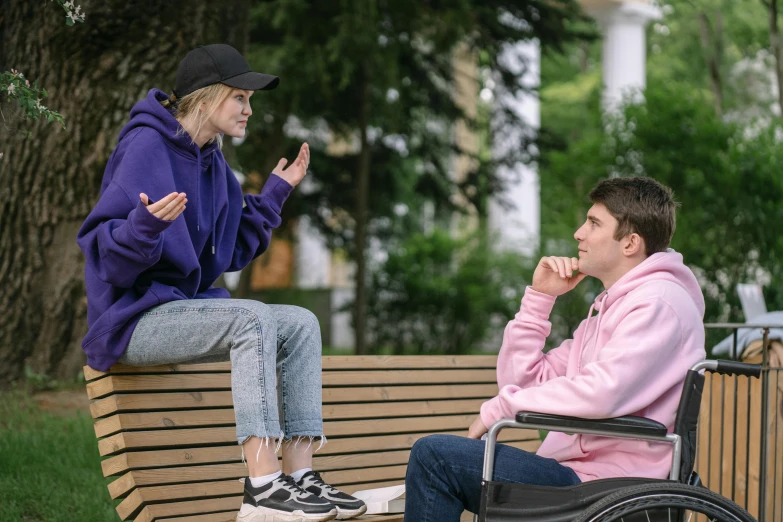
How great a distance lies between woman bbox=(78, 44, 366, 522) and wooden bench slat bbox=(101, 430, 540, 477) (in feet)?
1.04

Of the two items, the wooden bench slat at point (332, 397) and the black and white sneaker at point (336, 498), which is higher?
the wooden bench slat at point (332, 397)

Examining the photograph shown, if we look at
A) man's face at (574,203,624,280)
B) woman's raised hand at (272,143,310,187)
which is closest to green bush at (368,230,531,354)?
woman's raised hand at (272,143,310,187)

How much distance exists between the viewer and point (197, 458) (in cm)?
359

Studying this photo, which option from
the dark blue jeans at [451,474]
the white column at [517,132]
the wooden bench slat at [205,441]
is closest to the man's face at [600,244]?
the dark blue jeans at [451,474]

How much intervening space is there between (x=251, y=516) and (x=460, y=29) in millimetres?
6731

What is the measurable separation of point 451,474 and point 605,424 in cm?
A: 47

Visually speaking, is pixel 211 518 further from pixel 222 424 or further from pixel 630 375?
pixel 630 375

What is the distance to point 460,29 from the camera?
9.15 metres

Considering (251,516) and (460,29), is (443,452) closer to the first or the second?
(251,516)

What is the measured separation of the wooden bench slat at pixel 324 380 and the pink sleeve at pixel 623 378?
3.77ft

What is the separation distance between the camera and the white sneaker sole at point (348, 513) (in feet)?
10.4

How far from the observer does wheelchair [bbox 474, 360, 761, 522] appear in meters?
2.68

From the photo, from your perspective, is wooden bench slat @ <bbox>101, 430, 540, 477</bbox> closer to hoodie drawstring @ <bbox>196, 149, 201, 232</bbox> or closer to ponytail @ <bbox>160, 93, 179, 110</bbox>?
hoodie drawstring @ <bbox>196, 149, 201, 232</bbox>

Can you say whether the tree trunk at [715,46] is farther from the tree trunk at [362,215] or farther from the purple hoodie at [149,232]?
the purple hoodie at [149,232]
